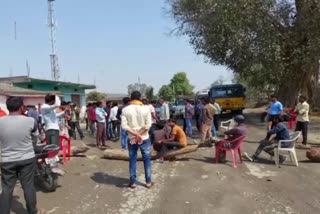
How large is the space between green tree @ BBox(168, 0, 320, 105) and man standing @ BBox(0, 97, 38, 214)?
508 inches

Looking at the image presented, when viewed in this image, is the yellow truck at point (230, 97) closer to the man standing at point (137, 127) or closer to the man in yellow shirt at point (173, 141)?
the man in yellow shirt at point (173, 141)

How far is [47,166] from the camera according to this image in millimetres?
6766

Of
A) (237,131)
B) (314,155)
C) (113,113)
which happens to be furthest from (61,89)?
(314,155)

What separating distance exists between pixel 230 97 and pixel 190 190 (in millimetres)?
20349

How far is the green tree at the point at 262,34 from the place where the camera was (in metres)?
16.8

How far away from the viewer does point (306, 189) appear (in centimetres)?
713

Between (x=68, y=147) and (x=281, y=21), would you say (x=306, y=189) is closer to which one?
(x=68, y=147)

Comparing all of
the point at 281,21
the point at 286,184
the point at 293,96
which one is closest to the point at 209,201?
the point at 286,184

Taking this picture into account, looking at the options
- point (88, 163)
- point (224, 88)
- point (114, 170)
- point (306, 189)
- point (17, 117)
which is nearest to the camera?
point (17, 117)

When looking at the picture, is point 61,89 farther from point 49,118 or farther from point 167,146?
point 49,118

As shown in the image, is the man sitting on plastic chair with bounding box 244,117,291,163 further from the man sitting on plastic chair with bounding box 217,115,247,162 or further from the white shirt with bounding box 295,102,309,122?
the white shirt with bounding box 295,102,309,122

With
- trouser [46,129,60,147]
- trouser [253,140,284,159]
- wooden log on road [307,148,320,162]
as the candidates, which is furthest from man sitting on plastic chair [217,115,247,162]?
trouser [46,129,60,147]

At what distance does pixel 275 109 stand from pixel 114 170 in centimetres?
672

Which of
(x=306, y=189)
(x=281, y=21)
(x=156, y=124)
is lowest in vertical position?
(x=306, y=189)
